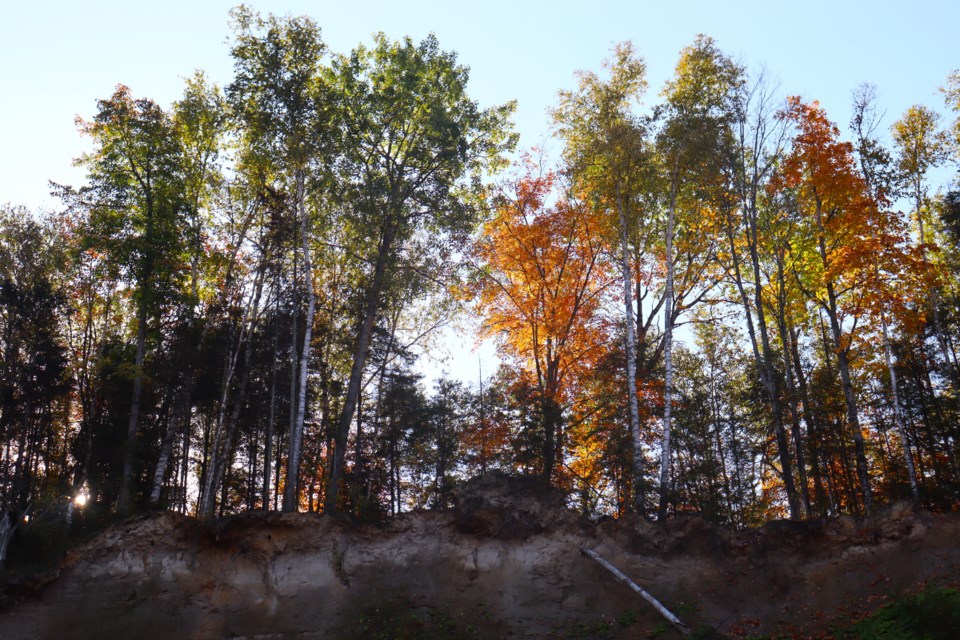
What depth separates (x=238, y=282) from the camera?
2519cm

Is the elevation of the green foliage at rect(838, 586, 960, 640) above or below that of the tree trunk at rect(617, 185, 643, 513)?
below

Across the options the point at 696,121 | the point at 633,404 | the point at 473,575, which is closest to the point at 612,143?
the point at 696,121

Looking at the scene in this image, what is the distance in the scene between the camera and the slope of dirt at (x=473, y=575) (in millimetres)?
14281

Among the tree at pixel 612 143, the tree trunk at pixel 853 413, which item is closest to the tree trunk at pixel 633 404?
the tree at pixel 612 143

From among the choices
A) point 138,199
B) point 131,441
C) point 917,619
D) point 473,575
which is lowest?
point 917,619

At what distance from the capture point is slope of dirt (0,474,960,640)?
562 inches

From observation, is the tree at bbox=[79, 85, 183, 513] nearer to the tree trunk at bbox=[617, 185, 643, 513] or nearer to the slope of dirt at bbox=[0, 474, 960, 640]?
the slope of dirt at bbox=[0, 474, 960, 640]

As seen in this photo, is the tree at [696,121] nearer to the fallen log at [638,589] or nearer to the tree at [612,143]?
the tree at [612,143]

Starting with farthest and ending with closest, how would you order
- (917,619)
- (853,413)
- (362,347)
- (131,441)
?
(362,347), (131,441), (853,413), (917,619)

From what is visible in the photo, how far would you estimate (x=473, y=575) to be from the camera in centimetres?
1648

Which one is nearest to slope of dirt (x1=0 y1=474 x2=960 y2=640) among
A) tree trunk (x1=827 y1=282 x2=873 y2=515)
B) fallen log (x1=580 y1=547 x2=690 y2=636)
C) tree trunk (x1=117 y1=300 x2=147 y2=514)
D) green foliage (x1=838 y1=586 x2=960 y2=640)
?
fallen log (x1=580 y1=547 x2=690 y2=636)

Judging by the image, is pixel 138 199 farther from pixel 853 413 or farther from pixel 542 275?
pixel 853 413

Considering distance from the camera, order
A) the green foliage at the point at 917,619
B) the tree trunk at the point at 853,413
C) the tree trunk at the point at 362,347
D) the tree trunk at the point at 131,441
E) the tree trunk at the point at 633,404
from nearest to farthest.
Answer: the green foliage at the point at 917,619, the tree trunk at the point at 853,413, the tree trunk at the point at 633,404, the tree trunk at the point at 362,347, the tree trunk at the point at 131,441

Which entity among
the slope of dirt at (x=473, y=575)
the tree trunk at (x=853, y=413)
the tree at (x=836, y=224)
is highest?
the tree at (x=836, y=224)
